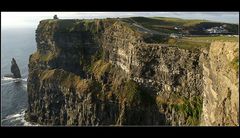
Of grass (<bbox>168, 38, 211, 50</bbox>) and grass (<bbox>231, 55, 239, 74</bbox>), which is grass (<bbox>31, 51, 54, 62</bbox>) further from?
grass (<bbox>231, 55, 239, 74</bbox>)

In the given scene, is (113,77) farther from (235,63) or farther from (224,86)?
(235,63)

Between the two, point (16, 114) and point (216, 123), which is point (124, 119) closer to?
point (16, 114)

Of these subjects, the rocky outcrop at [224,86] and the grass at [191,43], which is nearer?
the rocky outcrop at [224,86]

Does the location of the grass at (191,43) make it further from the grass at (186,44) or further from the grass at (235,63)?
the grass at (235,63)

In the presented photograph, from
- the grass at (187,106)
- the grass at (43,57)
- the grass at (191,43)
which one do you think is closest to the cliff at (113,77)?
the grass at (187,106)

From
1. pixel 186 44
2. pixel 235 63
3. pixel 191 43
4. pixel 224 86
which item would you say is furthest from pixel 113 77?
pixel 235 63

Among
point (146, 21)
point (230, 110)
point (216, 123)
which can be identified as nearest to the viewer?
point (230, 110)
